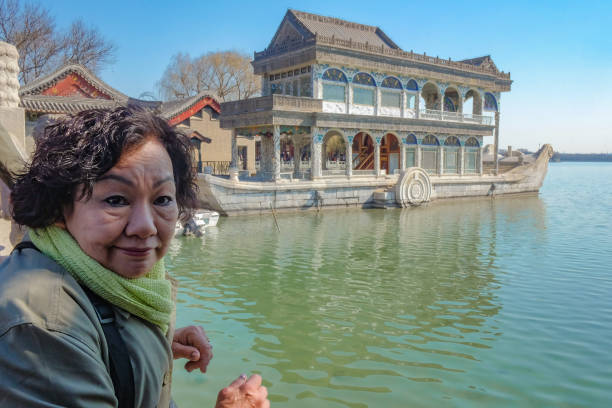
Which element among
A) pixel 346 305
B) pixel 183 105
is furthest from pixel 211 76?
pixel 346 305

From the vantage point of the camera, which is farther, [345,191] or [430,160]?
[430,160]

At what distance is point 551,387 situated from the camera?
16.1ft

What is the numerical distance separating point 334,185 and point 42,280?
19.8 metres

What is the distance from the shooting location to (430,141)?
2581cm

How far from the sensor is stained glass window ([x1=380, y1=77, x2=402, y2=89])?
23.0 metres

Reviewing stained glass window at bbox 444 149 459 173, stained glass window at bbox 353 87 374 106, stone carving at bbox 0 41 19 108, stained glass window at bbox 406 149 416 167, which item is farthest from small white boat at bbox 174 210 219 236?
stained glass window at bbox 444 149 459 173

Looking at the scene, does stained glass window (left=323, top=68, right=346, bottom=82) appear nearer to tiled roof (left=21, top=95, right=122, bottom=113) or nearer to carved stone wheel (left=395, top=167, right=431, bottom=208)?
carved stone wheel (left=395, top=167, right=431, bottom=208)

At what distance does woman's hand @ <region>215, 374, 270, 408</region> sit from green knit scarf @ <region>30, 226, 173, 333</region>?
0.35 metres

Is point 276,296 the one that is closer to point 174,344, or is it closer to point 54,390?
point 174,344

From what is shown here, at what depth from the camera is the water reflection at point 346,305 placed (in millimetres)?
5137

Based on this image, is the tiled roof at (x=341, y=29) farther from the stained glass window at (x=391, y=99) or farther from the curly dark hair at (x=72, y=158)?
the curly dark hair at (x=72, y=158)

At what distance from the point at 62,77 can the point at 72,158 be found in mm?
22936

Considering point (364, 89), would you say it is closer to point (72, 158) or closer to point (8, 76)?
point (8, 76)

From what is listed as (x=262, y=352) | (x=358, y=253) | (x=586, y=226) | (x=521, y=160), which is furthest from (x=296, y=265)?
(x=521, y=160)
